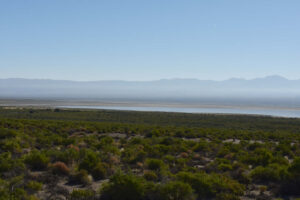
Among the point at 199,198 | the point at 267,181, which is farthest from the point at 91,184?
the point at 267,181

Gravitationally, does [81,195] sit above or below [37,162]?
below

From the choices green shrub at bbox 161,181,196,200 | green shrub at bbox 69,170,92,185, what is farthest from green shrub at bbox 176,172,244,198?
green shrub at bbox 69,170,92,185

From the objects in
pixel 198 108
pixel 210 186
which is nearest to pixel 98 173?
pixel 210 186

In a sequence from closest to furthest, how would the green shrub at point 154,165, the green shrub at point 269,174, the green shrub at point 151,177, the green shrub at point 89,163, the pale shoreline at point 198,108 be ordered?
the green shrub at point 151,177 → the green shrub at point 269,174 → the green shrub at point 89,163 → the green shrub at point 154,165 → the pale shoreline at point 198,108

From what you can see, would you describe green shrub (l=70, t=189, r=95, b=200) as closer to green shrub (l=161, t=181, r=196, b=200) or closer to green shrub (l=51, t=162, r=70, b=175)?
green shrub (l=161, t=181, r=196, b=200)

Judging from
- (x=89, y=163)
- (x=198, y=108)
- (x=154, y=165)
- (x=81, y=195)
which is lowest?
(x=81, y=195)

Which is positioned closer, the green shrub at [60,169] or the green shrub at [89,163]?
the green shrub at [60,169]

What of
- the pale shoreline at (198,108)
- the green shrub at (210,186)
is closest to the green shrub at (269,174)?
the green shrub at (210,186)

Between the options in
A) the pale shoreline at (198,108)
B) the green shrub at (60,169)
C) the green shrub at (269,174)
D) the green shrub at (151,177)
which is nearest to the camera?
the green shrub at (151,177)

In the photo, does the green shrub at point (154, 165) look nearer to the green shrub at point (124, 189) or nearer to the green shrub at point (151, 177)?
the green shrub at point (151, 177)

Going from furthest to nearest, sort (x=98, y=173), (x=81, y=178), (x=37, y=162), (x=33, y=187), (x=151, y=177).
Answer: (x=37, y=162) → (x=98, y=173) → (x=151, y=177) → (x=81, y=178) → (x=33, y=187)

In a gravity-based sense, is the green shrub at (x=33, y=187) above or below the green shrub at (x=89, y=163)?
below

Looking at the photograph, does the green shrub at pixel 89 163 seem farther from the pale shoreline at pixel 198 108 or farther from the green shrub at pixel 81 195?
the pale shoreline at pixel 198 108

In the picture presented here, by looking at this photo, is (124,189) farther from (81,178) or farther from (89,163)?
(89,163)
